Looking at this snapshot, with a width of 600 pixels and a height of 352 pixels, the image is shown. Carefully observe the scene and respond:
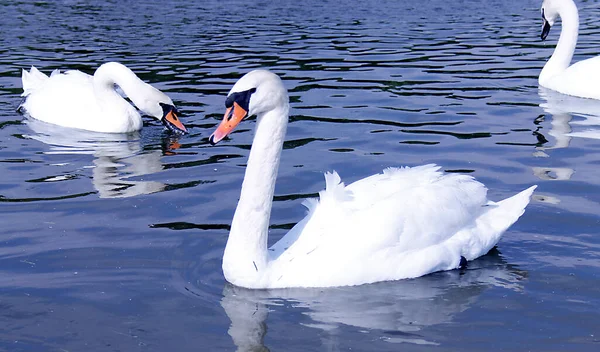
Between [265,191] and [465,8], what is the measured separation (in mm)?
18890

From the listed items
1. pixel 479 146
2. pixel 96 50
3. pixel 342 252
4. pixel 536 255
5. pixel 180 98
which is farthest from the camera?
pixel 96 50

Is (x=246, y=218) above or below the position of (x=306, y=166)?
above

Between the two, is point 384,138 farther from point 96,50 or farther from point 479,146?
point 96,50

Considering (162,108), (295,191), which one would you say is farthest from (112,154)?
(295,191)

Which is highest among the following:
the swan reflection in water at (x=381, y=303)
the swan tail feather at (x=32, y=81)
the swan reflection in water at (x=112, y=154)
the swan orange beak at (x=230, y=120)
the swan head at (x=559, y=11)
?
the swan orange beak at (x=230, y=120)

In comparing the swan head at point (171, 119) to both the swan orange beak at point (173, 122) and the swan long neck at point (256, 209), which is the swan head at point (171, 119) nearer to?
the swan orange beak at point (173, 122)

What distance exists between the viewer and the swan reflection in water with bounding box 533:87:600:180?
9695mm

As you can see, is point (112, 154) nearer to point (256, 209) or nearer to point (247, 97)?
point (256, 209)

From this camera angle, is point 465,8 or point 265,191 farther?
point 465,8

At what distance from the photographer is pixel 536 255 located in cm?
721

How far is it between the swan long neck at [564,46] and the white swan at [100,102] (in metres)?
6.16

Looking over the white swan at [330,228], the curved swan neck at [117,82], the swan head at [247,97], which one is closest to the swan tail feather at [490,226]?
the white swan at [330,228]

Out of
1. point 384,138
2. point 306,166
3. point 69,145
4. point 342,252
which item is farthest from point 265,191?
point 69,145

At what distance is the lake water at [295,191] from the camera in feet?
19.5
